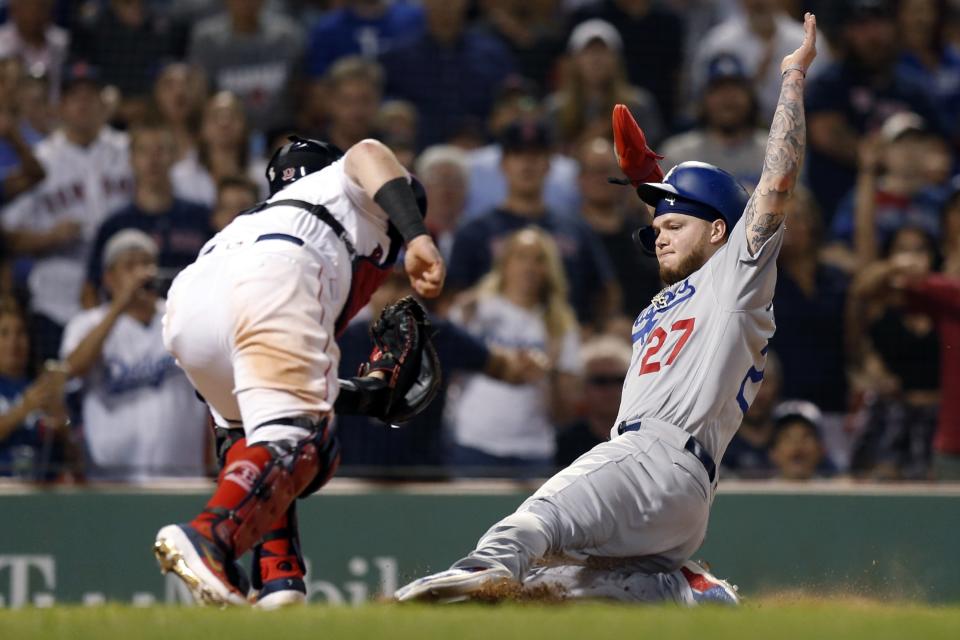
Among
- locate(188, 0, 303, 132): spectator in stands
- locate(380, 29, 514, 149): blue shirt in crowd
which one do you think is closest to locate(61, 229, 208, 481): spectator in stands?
locate(188, 0, 303, 132): spectator in stands

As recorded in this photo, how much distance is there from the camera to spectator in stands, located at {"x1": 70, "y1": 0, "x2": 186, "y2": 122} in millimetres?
9039

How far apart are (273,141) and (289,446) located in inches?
213

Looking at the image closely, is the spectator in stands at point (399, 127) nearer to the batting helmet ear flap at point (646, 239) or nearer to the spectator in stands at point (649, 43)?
the spectator in stands at point (649, 43)

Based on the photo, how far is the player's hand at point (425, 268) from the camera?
3.76 m

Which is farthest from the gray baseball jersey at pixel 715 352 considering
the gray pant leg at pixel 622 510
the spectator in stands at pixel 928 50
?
the spectator in stands at pixel 928 50

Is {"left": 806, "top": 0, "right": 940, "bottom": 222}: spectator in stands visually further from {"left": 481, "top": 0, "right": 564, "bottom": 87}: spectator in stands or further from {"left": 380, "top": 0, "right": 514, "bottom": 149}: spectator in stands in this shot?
{"left": 380, "top": 0, "right": 514, "bottom": 149}: spectator in stands

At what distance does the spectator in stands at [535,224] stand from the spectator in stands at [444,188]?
0.29 meters

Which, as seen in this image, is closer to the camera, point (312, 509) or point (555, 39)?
point (312, 509)

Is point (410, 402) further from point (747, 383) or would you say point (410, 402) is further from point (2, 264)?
point (2, 264)

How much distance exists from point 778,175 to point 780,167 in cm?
3

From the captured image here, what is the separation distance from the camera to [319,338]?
3.77m

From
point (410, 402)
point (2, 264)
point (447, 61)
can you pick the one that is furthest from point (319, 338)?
point (447, 61)

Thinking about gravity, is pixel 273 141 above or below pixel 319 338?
above

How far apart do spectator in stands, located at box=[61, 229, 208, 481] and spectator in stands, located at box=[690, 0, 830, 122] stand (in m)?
4.14
